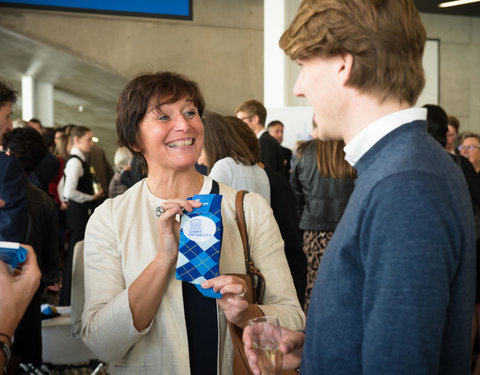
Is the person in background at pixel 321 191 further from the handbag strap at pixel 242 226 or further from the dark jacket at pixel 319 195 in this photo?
the handbag strap at pixel 242 226

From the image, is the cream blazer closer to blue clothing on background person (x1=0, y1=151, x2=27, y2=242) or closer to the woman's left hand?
the woman's left hand

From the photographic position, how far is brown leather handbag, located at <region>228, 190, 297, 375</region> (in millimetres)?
1655

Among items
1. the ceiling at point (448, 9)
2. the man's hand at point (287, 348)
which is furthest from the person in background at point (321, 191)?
the ceiling at point (448, 9)

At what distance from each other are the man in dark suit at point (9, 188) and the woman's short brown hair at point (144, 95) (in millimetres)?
1475

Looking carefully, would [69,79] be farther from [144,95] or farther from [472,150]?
[144,95]

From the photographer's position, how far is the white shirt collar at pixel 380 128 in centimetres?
108

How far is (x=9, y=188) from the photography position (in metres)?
3.21

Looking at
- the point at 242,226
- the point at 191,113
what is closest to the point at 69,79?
the point at 191,113

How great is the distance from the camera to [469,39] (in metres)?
13.0

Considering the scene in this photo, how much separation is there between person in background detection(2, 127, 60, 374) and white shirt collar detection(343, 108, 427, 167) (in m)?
2.85

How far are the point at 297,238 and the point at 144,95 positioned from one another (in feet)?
4.62

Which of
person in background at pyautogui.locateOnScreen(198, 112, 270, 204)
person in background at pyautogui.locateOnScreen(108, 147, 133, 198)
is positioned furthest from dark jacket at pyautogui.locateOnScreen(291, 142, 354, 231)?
person in background at pyautogui.locateOnScreen(108, 147, 133, 198)

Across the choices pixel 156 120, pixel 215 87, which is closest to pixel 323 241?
pixel 156 120

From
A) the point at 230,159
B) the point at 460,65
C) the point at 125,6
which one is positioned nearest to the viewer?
the point at 230,159
